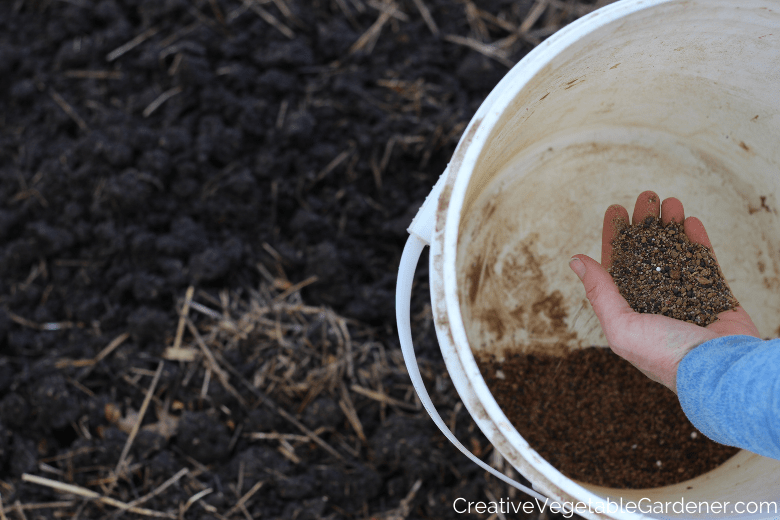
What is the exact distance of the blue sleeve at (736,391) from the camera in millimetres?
776

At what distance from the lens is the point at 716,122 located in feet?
4.28

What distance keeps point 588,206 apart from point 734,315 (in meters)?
0.44

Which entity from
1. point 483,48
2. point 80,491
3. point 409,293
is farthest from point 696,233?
point 80,491

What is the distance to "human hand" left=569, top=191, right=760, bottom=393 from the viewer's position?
0.98 meters

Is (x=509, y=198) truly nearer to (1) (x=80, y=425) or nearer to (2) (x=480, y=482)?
(2) (x=480, y=482)

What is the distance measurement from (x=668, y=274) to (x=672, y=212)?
0.50 feet

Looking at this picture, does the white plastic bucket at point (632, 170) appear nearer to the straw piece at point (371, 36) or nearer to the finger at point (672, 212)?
the finger at point (672, 212)

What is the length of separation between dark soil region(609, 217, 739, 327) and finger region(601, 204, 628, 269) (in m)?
0.02

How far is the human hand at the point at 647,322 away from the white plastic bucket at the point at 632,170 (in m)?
0.19

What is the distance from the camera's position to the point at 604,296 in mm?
1095

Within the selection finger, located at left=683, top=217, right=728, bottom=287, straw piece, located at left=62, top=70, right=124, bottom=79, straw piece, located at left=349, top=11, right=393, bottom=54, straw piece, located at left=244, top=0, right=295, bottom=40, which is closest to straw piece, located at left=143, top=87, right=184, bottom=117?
straw piece, located at left=62, top=70, right=124, bottom=79

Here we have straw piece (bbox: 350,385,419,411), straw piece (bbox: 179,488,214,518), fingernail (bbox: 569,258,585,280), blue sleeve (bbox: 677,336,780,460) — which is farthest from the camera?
straw piece (bbox: 350,385,419,411)

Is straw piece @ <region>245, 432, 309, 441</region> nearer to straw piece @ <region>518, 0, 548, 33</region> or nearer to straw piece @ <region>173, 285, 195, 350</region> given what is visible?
straw piece @ <region>173, 285, 195, 350</region>

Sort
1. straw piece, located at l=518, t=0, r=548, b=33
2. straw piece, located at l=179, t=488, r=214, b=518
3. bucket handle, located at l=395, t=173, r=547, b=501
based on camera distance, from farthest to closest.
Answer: straw piece, located at l=518, t=0, r=548, b=33
straw piece, located at l=179, t=488, r=214, b=518
bucket handle, located at l=395, t=173, r=547, b=501
